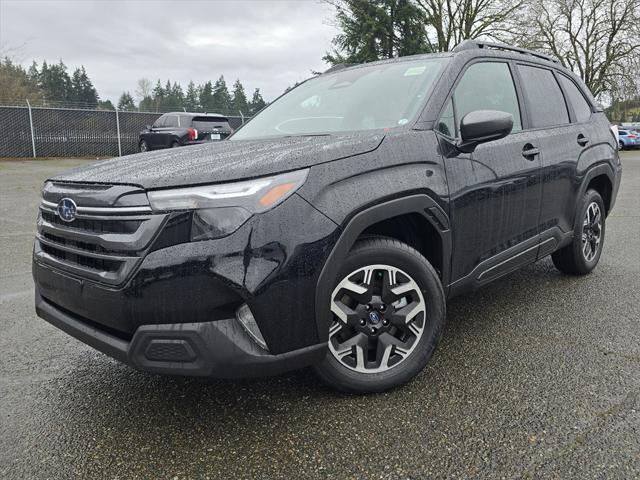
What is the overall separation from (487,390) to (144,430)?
5.20 ft

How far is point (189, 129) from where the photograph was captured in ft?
56.5

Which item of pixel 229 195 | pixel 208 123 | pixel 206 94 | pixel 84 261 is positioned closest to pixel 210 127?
pixel 208 123

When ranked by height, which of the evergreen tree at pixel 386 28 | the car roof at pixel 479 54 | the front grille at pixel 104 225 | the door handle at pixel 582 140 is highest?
the evergreen tree at pixel 386 28

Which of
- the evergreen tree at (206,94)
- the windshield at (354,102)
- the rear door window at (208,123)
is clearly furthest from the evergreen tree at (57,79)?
the windshield at (354,102)

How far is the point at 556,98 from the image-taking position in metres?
3.87

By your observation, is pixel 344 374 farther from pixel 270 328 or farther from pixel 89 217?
pixel 89 217

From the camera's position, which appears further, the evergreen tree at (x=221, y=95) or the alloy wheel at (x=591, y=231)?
the evergreen tree at (x=221, y=95)

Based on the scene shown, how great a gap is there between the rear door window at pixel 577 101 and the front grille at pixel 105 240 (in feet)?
11.5

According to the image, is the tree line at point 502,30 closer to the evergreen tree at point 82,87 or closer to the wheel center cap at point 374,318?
the wheel center cap at point 374,318

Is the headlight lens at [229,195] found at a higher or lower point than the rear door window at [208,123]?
lower

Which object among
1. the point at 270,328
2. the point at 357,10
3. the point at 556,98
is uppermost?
the point at 357,10

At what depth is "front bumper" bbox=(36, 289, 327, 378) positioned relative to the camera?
1.93m

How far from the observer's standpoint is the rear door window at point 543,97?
11.6ft

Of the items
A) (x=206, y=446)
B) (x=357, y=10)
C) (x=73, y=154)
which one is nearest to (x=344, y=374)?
(x=206, y=446)
